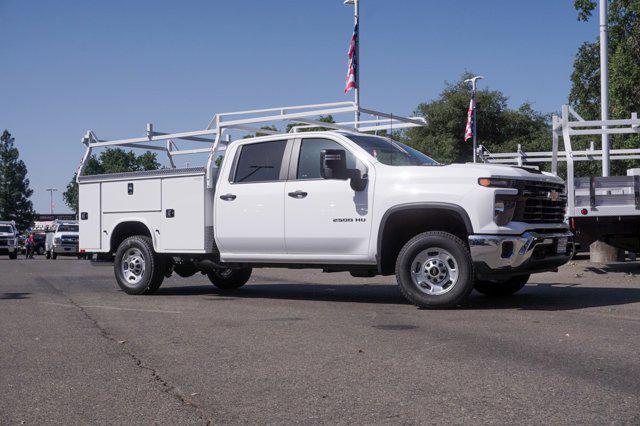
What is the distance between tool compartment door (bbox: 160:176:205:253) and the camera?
35.4ft

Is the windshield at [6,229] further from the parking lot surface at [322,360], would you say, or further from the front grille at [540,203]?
the front grille at [540,203]

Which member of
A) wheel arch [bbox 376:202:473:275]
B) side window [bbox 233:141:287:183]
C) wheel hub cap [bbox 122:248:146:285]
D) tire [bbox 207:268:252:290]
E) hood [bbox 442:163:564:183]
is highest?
side window [bbox 233:141:287:183]

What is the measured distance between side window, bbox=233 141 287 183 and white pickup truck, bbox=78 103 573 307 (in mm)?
16

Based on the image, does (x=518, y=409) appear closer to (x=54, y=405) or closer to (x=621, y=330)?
(x=54, y=405)

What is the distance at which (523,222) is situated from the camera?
877 centimetres

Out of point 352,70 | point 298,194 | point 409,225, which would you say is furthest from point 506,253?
point 352,70

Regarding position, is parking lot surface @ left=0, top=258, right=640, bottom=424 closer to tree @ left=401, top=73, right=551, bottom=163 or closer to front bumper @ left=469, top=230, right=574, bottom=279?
front bumper @ left=469, top=230, right=574, bottom=279

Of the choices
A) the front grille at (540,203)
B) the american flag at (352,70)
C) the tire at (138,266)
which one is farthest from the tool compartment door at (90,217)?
the american flag at (352,70)

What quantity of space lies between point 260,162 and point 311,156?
0.81m

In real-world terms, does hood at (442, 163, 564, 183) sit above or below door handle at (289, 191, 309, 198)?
above

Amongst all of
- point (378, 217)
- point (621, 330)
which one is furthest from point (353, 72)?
point (621, 330)

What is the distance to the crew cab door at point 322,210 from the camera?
30.6 ft

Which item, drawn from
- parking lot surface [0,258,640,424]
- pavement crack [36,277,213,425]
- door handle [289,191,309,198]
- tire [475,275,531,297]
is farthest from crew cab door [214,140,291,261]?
tire [475,275,531,297]

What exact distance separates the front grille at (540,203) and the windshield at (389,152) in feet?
4.60
